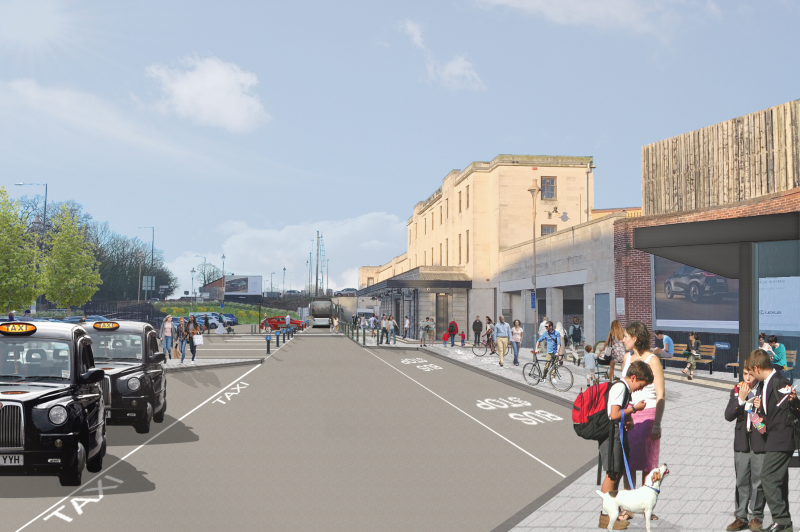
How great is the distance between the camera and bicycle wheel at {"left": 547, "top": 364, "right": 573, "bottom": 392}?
19188mm

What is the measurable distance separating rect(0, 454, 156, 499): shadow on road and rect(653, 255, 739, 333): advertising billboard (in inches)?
825

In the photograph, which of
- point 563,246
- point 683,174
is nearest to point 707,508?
point 683,174

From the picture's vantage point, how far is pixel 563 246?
3784 centimetres

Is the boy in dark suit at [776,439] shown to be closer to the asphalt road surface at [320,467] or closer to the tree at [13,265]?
the asphalt road surface at [320,467]

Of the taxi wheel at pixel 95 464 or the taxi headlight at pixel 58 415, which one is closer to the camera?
the taxi headlight at pixel 58 415

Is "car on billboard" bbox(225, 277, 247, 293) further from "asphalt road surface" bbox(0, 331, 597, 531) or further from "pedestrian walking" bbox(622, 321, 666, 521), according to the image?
"pedestrian walking" bbox(622, 321, 666, 521)

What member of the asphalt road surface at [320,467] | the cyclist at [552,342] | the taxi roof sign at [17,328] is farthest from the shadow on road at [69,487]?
the cyclist at [552,342]

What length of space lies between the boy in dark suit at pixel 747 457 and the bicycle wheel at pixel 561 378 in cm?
1266

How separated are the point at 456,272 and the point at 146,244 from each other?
94.5m

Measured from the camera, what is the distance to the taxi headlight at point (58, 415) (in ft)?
26.0

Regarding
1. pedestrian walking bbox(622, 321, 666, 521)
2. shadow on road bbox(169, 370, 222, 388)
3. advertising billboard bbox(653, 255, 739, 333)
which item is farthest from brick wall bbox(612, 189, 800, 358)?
pedestrian walking bbox(622, 321, 666, 521)

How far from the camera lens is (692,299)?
26.2m

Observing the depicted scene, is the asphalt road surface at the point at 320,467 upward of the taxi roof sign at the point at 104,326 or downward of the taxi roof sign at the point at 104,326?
downward

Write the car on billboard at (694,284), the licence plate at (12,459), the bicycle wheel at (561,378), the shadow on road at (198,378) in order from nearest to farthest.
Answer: the licence plate at (12,459) < the bicycle wheel at (561,378) < the shadow on road at (198,378) < the car on billboard at (694,284)
